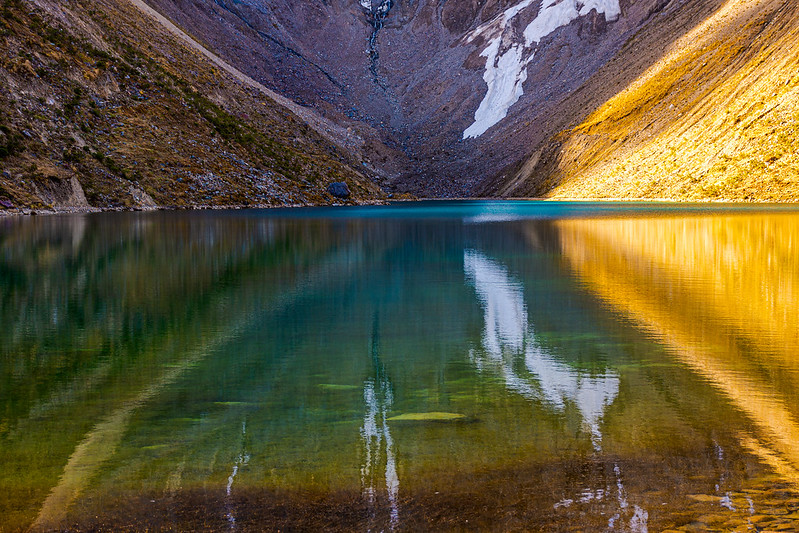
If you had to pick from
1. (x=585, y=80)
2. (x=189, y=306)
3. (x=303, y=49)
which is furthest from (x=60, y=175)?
(x=303, y=49)

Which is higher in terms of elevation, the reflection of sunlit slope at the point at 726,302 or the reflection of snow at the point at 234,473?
the reflection of sunlit slope at the point at 726,302

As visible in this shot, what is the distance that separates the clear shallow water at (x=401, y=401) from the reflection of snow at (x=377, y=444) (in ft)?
0.09

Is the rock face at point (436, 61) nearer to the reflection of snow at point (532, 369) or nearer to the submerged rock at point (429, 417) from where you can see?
the reflection of snow at point (532, 369)

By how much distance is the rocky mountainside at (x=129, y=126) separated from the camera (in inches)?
2383

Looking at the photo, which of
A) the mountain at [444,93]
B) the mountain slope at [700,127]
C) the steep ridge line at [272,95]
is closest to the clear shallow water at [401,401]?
the mountain at [444,93]

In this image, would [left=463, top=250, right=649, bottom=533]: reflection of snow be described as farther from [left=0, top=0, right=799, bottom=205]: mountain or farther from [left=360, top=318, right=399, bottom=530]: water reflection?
[left=0, top=0, right=799, bottom=205]: mountain

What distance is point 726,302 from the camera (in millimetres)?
15477

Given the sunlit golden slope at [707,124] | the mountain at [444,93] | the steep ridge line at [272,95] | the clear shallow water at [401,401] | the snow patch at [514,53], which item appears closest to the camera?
the clear shallow water at [401,401]

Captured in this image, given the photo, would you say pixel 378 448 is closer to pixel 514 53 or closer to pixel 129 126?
pixel 129 126

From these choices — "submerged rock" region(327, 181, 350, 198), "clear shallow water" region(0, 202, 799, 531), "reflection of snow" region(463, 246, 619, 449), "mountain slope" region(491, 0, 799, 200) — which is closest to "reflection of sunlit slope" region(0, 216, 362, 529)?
"clear shallow water" region(0, 202, 799, 531)

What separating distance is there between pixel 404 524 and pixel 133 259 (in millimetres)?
20914

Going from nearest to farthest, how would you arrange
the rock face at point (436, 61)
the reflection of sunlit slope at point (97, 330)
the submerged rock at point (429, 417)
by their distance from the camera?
the reflection of sunlit slope at point (97, 330) < the submerged rock at point (429, 417) < the rock face at point (436, 61)

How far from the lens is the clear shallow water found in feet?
19.2

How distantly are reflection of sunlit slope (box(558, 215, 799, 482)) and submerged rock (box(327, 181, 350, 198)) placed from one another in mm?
57525
